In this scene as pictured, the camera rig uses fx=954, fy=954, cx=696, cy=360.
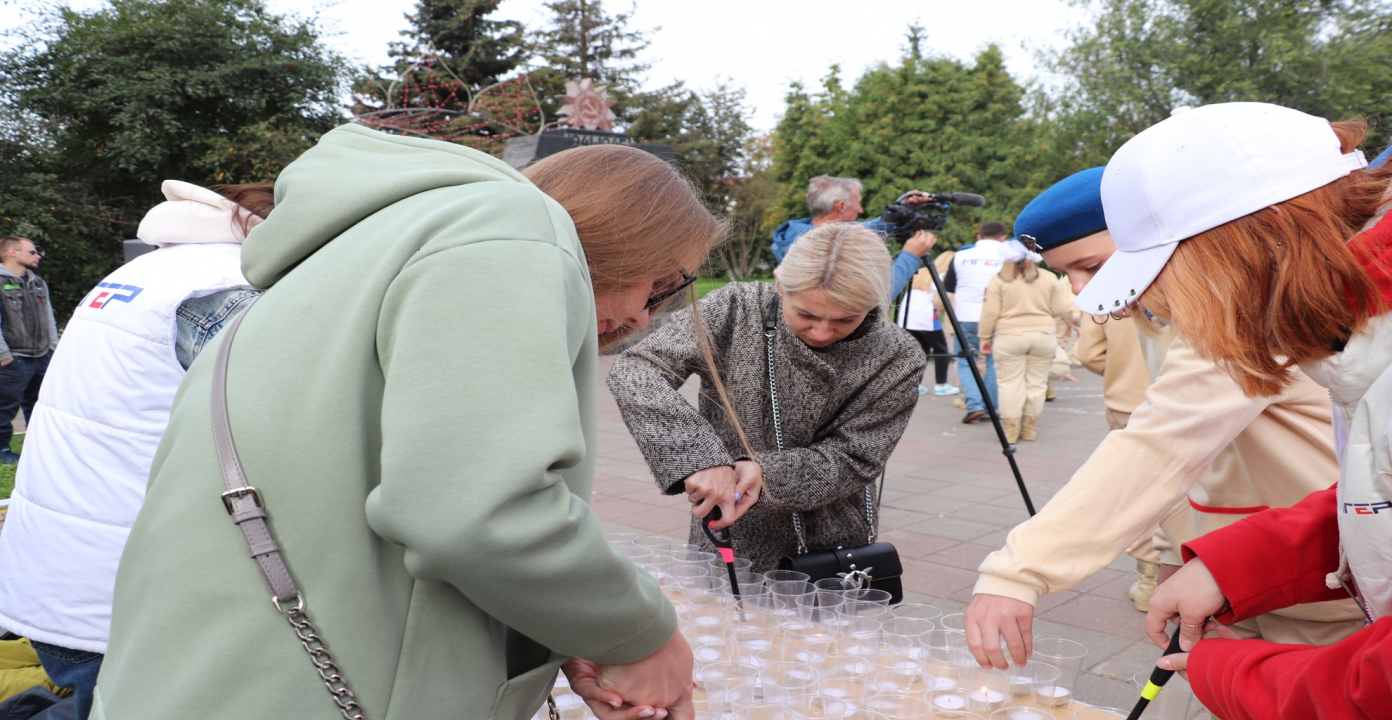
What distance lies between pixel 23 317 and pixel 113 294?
7809mm

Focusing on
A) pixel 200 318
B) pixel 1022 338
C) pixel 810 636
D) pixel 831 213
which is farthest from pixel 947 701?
pixel 1022 338

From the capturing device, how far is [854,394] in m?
2.50

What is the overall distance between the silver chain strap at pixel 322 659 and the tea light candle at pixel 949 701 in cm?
91

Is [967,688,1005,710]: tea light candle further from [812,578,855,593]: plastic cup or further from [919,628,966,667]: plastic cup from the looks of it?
[812,578,855,593]: plastic cup

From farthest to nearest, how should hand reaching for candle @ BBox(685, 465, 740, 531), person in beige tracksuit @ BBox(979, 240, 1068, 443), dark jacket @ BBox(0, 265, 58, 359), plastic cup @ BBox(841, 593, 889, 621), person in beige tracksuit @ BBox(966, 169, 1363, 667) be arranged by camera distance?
dark jacket @ BBox(0, 265, 58, 359)
person in beige tracksuit @ BBox(979, 240, 1068, 443)
hand reaching for candle @ BBox(685, 465, 740, 531)
plastic cup @ BBox(841, 593, 889, 621)
person in beige tracksuit @ BBox(966, 169, 1363, 667)

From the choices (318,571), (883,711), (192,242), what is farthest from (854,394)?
(318,571)

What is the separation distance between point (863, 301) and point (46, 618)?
72.0 inches

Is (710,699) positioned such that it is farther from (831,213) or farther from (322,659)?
(831,213)

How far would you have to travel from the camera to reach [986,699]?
4.93 feet

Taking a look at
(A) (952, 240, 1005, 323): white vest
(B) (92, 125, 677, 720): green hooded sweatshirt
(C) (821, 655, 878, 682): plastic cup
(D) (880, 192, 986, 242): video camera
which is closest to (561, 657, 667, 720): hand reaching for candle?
(B) (92, 125, 677, 720): green hooded sweatshirt

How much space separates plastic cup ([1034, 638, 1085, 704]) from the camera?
1.49 metres

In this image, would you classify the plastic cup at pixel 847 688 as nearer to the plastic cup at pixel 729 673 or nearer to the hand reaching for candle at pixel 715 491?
the plastic cup at pixel 729 673

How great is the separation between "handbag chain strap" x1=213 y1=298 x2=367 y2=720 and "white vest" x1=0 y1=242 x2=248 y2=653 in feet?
3.10

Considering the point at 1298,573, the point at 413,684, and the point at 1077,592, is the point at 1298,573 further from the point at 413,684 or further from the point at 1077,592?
the point at 1077,592
